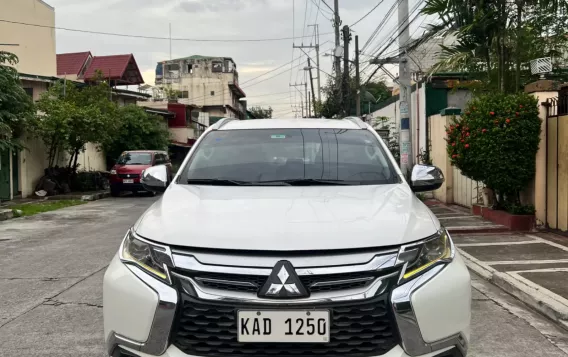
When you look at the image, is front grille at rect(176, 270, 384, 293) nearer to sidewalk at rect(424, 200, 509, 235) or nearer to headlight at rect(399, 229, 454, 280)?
headlight at rect(399, 229, 454, 280)

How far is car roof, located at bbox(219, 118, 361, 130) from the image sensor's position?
14.9 ft

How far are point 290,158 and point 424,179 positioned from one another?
1014mm

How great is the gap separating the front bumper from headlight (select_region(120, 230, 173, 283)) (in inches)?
1.4

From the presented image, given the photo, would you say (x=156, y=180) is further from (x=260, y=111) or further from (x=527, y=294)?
(x=260, y=111)

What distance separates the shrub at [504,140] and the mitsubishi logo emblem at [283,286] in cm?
750

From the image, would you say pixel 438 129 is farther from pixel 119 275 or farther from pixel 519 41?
pixel 119 275

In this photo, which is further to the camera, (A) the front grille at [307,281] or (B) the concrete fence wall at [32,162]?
(B) the concrete fence wall at [32,162]

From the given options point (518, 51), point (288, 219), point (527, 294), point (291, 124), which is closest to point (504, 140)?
point (518, 51)

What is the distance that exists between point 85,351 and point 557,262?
5.74m

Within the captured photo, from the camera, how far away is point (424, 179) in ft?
13.5

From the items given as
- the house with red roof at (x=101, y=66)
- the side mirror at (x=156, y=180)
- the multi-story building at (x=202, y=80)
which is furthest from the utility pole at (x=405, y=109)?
the multi-story building at (x=202, y=80)

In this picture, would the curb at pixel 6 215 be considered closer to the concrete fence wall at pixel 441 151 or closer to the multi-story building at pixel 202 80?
the concrete fence wall at pixel 441 151

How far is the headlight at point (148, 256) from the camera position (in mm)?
2674

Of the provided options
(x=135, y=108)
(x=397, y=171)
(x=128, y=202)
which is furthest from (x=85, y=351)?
(x=135, y=108)
